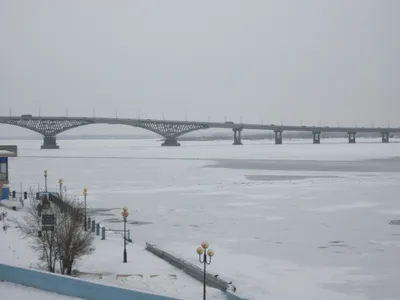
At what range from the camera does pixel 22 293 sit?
15.4m

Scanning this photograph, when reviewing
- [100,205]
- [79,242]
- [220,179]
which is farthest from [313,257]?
[220,179]

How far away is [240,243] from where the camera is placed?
25.0 metres

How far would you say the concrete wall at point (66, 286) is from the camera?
13.7 meters

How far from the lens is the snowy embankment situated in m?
18.5

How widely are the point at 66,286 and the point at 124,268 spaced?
21.6ft

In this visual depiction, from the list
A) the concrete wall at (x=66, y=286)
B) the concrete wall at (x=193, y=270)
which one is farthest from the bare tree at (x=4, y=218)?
the concrete wall at (x=66, y=286)

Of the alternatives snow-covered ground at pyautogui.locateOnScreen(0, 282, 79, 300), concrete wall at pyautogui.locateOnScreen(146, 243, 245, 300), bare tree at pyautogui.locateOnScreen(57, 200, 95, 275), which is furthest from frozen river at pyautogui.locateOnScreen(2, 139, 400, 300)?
snow-covered ground at pyautogui.locateOnScreen(0, 282, 79, 300)

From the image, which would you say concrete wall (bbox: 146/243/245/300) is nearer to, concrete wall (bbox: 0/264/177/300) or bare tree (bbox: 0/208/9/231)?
concrete wall (bbox: 0/264/177/300)

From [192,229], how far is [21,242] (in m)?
8.57

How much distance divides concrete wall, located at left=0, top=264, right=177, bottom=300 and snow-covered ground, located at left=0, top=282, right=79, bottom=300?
5.9 inches

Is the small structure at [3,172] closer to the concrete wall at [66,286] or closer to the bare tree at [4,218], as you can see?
the bare tree at [4,218]

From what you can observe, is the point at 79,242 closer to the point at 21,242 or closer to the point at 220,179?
the point at 21,242

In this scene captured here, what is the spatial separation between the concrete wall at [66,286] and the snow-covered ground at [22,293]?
149 millimetres

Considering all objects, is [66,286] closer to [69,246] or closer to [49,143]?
[69,246]
